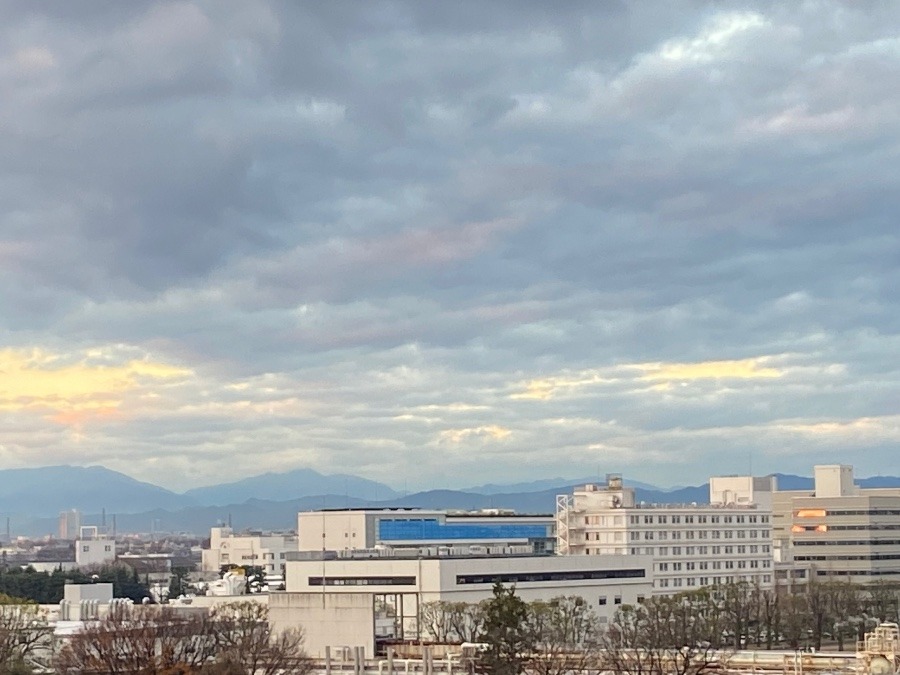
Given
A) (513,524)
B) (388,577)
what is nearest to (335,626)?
(388,577)

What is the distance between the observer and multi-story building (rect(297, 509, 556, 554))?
5463 inches

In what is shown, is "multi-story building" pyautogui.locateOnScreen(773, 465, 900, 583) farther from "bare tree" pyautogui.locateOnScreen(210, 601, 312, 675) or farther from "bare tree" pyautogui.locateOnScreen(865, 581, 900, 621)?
"bare tree" pyautogui.locateOnScreen(210, 601, 312, 675)

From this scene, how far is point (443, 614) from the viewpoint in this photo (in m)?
98.5

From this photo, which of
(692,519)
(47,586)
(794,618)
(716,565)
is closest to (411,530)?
(692,519)

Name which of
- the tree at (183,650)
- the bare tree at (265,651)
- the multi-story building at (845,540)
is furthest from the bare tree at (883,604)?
the tree at (183,650)

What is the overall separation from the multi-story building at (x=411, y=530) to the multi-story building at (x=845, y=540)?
1214 inches

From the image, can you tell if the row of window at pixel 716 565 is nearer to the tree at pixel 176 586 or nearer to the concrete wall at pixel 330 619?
the tree at pixel 176 586

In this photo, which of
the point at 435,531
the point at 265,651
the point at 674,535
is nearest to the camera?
the point at 265,651

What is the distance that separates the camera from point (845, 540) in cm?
16412

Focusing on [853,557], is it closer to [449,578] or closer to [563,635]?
[449,578]

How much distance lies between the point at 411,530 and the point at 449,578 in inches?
1471

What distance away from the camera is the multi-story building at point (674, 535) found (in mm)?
132000

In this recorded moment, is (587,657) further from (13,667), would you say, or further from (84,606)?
(84,606)

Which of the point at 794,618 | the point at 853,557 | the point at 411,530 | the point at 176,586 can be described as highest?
the point at 411,530
